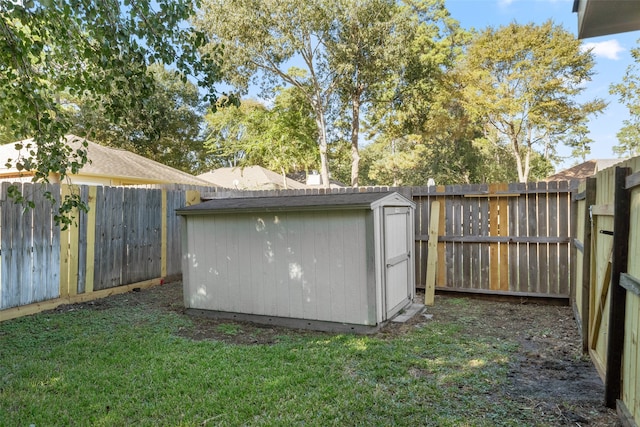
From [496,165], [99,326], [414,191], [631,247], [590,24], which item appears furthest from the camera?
[496,165]

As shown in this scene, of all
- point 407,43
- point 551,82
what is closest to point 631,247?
point 407,43

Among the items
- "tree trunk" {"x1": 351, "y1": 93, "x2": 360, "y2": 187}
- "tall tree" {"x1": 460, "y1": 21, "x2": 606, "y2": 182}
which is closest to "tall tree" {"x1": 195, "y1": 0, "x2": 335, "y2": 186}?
"tree trunk" {"x1": 351, "y1": 93, "x2": 360, "y2": 187}

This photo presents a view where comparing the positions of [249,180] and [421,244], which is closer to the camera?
[421,244]

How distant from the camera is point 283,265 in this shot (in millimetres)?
4570

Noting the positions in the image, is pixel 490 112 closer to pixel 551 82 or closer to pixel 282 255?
pixel 551 82

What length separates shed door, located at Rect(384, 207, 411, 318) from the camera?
4.48 metres

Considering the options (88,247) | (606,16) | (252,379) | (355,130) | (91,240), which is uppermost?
(355,130)

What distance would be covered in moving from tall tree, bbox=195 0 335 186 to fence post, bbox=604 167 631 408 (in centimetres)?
1501

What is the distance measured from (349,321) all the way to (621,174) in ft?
9.25

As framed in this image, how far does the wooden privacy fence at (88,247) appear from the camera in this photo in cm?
479

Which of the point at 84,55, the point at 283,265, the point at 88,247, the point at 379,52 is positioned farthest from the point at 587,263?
the point at 379,52

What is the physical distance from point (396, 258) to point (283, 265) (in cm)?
141

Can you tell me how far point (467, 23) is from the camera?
22.1 meters

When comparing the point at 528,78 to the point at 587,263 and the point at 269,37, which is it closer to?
the point at 269,37
